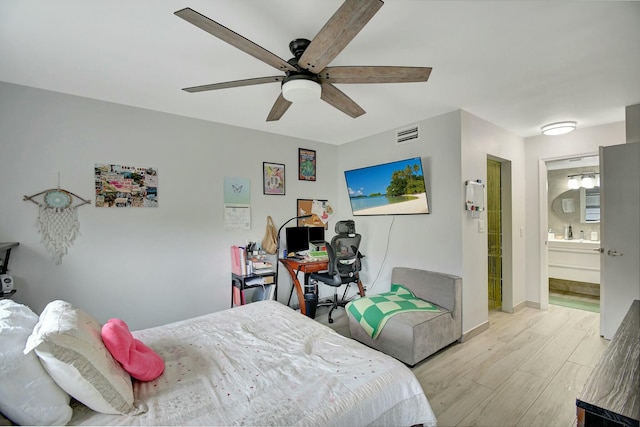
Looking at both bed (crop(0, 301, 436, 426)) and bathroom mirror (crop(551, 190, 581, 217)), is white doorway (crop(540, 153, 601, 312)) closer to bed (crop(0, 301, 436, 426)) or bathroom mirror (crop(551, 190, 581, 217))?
bathroom mirror (crop(551, 190, 581, 217))

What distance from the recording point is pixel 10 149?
7.75 feet

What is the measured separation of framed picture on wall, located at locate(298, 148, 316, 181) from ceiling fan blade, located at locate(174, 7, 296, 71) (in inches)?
95.0

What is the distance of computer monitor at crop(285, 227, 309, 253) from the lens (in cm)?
382

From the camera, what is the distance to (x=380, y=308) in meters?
2.82

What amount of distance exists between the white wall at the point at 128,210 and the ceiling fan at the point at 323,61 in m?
1.56

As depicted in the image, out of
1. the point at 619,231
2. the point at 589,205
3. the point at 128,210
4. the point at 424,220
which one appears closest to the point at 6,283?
the point at 128,210

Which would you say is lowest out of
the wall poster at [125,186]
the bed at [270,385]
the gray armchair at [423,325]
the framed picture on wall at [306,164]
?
the gray armchair at [423,325]

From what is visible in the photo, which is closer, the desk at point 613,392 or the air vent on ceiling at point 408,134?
the desk at point 613,392

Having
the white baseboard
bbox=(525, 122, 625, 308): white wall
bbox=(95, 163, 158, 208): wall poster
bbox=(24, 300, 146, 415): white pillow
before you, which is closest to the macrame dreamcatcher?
bbox=(95, 163, 158, 208): wall poster

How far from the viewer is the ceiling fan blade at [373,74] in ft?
5.34

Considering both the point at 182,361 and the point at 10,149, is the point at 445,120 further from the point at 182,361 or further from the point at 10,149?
the point at 10,149

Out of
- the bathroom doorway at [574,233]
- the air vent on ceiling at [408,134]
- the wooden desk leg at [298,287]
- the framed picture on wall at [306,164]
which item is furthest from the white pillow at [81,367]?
the bathroom doorway at [574,233]

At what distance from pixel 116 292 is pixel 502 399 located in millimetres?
3464

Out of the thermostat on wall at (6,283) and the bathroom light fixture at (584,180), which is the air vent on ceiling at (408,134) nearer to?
the bathroom light fixture at (584,180)
